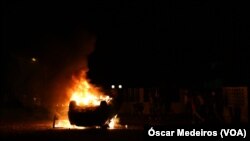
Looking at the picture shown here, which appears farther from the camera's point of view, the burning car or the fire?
the fire

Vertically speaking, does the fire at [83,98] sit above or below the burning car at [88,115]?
above

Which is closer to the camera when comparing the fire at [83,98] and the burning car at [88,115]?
the burning car at [88,115]

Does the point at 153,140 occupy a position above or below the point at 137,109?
below

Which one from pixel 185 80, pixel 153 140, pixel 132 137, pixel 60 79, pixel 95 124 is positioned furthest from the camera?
pixel 185 80

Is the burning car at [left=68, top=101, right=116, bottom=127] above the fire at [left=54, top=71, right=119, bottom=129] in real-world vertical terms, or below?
below

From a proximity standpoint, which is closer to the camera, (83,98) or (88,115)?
(88,115)

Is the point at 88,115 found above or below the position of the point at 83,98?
below

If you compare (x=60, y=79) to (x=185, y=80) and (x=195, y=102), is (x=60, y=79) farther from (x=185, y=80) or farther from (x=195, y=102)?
(x=195, y=102)

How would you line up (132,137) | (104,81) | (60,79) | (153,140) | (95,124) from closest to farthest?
(153,140) → (132,137) → (95,124) → (60,79) → (104,81)

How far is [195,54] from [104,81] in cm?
1626

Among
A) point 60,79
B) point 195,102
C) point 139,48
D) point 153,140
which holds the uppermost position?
point 139,48

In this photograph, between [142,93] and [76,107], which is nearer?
[76,107]

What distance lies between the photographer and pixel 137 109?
42.5 m

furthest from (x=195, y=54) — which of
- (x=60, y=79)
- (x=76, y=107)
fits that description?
(x=76, y=107)
